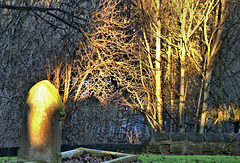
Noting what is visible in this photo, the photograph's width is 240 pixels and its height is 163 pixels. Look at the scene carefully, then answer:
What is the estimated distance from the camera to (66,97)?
1167 cm

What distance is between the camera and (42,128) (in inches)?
255

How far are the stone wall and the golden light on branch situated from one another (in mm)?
4770

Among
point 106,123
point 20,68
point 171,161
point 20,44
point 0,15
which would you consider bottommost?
point 171,161

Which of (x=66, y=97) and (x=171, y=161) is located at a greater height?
(x=66, y=97)

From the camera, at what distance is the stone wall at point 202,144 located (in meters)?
9.99

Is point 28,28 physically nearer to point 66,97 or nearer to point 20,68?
point 20,68

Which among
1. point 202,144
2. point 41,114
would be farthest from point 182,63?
point 41,114

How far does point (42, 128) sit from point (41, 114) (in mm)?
284

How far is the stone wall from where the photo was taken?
999cm

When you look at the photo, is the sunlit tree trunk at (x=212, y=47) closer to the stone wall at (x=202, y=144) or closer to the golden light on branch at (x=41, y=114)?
the stone wall at (x=202, y=144)

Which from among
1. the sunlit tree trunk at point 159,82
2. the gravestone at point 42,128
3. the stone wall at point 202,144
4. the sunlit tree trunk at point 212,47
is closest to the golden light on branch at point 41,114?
the gravestone at point 42,128

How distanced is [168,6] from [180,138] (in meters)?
4.82

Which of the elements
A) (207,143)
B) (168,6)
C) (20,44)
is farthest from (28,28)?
(207,143)

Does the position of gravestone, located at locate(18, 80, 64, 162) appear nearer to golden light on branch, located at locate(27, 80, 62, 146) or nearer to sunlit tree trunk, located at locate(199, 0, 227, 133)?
golden light on branch, located at locate(27, 80, 62, 146)
